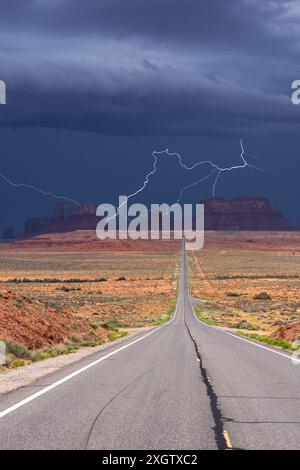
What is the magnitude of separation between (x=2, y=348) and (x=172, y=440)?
12858 mm

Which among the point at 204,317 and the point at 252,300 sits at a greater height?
the point at 204,317

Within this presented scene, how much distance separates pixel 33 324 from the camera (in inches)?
1075

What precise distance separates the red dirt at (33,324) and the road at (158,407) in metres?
4.97

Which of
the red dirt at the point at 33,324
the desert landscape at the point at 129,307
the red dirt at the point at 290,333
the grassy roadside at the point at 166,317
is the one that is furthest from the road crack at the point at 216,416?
the grassy roadside at the point at 166,317

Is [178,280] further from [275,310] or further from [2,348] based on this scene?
[2,348]

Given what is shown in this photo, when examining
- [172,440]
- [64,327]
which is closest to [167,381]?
[172,440]

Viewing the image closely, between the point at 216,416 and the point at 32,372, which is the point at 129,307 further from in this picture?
the point at 216,416

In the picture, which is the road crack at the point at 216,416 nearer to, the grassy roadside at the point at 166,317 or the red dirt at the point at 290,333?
the red dirt at the point at 290,333

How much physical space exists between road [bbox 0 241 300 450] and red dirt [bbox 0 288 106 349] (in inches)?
196

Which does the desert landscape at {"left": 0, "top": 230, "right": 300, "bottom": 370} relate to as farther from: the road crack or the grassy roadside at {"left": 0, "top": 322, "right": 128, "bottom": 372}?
the road crack

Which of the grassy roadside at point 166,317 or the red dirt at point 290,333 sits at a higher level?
the red dirt at point 290,333

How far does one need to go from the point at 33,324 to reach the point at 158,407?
1613cm

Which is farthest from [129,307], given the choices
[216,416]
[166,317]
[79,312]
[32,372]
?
[216,416]

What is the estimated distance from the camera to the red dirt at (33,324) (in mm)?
24828
